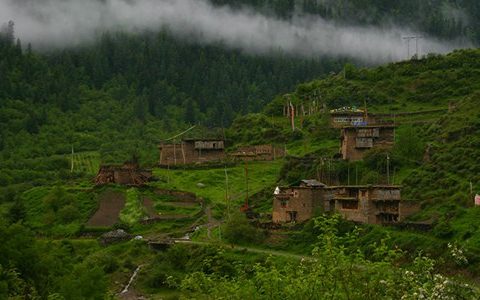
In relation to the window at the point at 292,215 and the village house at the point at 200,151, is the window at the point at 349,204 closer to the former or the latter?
the window at the point at 292,215

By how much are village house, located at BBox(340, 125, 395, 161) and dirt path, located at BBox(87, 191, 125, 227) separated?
22.0 meters

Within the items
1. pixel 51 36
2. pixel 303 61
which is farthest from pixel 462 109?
pixel 51 36

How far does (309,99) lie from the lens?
129 meters

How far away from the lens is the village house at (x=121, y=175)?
311 ft

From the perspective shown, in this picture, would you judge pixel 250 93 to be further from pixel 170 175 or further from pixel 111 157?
pixel 170 175

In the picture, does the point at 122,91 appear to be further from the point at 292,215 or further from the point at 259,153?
the point at 292,215

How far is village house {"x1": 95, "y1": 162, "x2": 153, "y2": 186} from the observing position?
311ft

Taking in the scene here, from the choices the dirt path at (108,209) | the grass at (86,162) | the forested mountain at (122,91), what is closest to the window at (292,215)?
the dirt path at (108,209)

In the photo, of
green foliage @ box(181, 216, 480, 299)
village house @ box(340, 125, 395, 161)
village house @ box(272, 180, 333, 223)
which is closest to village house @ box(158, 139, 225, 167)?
village house @ box(340, 125, 395, 161)

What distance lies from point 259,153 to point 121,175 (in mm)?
17638

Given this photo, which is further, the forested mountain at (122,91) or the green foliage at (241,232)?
the forested mountain at (122,91)

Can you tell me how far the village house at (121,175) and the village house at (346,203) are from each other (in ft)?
71.7

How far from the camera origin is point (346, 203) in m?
72.2

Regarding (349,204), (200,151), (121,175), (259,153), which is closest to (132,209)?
(121,175)
